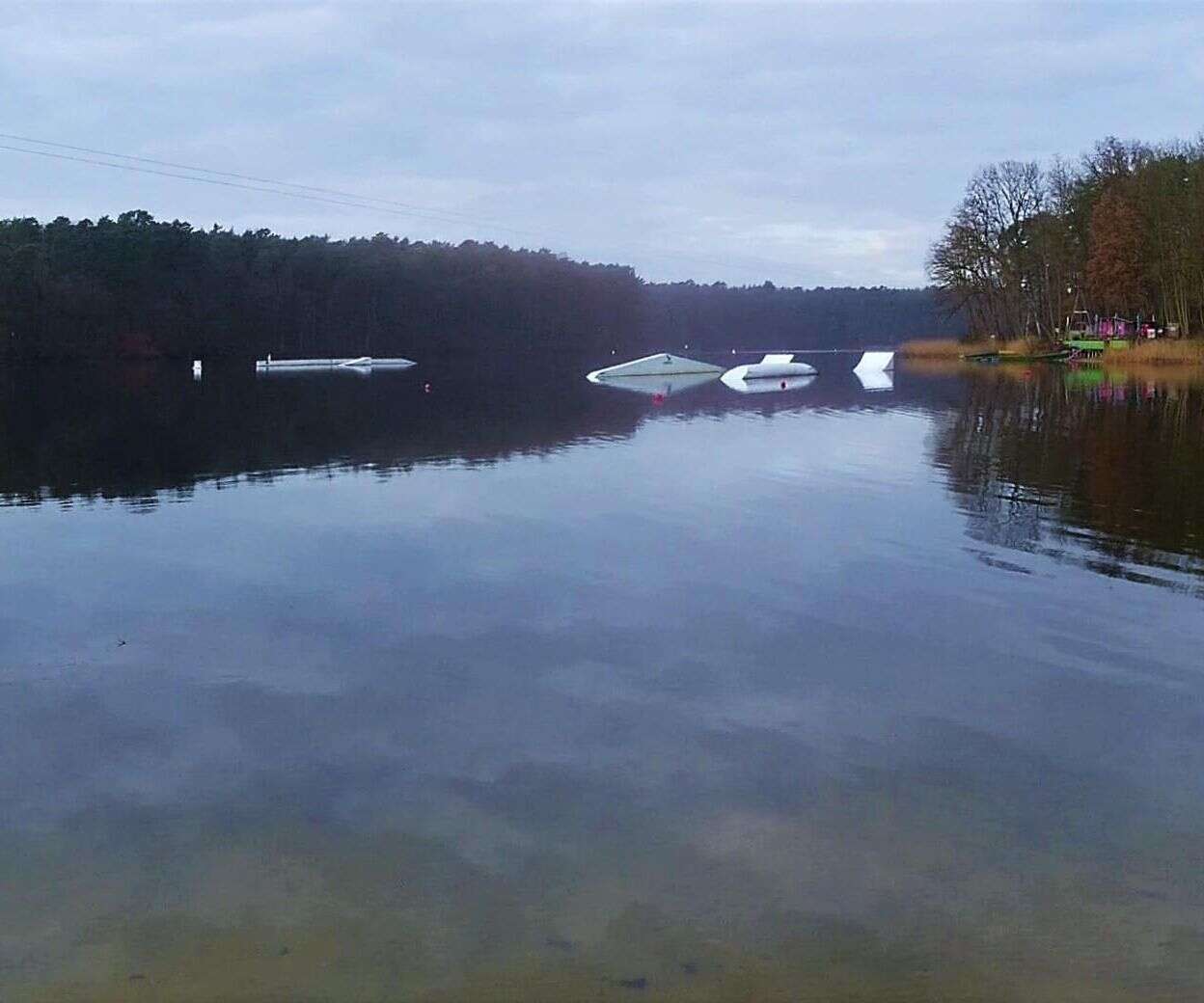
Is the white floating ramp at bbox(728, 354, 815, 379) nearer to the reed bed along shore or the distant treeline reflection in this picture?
the reed bed along shore

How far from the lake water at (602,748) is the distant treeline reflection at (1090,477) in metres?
0.19

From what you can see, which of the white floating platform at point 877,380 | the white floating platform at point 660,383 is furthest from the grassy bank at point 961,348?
the white floating platform at point 660,383

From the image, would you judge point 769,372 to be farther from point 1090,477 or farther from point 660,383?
point 1090,477

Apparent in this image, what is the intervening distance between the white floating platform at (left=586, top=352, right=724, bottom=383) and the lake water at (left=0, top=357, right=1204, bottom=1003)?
5077cm

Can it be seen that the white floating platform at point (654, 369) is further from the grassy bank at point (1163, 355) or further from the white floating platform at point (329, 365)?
the grassy bank at point (1163, 355)

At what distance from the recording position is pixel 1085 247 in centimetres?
8662

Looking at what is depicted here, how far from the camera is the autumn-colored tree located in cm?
7656

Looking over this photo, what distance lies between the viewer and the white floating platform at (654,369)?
226 ft

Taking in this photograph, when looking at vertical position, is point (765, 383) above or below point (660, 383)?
below

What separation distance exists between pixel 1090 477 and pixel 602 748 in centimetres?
1595

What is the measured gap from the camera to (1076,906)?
5652 mm

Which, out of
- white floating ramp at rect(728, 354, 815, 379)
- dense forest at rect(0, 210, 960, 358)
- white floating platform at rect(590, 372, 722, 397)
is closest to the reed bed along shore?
dense forest at rect(0, 210, 960, 358)

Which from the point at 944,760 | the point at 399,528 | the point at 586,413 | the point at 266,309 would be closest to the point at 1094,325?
the point at 586,413

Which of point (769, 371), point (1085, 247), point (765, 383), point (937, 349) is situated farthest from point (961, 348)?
point (765, 383)
